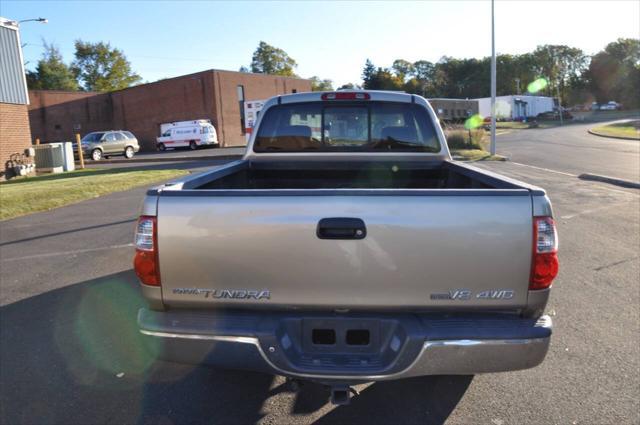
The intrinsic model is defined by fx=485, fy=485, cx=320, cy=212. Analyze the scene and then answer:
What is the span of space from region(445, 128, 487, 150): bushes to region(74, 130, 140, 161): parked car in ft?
69.0

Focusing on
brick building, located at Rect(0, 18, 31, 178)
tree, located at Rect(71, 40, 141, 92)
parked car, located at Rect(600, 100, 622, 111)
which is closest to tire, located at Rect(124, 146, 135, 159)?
brick building, located at Rect(0, 18, 31, 178)

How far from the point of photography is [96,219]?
32.7 ft

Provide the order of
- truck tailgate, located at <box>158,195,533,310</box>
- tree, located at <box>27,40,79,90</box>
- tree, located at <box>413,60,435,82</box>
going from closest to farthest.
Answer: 1. truck tailgate, located at <box>158,195,533,310</box>
2. tree, located at <box>27,40,79,90</box>
3. tree, located at <box>413,60,435,82</box>

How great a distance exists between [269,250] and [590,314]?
350 centimetres

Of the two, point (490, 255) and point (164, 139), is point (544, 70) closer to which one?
point (164, 139)

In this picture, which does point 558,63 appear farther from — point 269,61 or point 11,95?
point 11,95

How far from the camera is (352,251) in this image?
7.86 feet

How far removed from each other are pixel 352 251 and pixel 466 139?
27754mm

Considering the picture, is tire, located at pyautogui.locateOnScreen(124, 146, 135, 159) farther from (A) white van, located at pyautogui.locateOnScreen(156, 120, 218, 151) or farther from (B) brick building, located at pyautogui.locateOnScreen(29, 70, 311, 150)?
(B) brick building, located at pyautogui.locateOnScreen(29, 70, 311, 150)

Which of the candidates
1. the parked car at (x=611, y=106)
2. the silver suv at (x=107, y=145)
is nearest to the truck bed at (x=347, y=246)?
the silver suv at (x=107, y=145)

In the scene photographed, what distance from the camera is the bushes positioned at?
28250 mm

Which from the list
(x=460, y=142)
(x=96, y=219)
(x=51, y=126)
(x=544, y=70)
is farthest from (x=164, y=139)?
(x=544, y=70)

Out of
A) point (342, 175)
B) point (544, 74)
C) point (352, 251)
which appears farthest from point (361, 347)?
point (544, 74)

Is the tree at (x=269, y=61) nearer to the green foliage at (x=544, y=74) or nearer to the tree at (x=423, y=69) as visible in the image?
the green foliage at (x=544, y=74)
